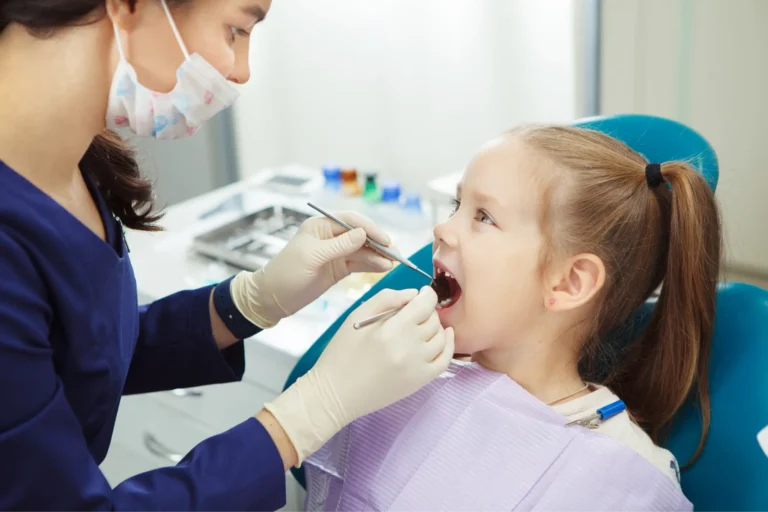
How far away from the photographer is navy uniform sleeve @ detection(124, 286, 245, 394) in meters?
1.22

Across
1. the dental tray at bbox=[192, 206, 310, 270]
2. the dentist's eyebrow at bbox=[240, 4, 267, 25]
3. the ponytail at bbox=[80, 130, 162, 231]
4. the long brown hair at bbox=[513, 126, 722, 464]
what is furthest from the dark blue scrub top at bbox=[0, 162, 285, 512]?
the dental tray at bbox=[192, 206, 310, 270]

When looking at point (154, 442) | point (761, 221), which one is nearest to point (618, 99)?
point (761, 221)

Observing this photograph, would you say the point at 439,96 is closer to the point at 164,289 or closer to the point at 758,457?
the point at 164,289

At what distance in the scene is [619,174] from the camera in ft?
3.50

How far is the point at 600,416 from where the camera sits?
104cm

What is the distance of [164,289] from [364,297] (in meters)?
0.62

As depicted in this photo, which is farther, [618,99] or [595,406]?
[618,99]

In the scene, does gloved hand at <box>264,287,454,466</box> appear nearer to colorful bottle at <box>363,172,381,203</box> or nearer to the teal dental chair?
the teal dental chair

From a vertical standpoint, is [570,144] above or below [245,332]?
above

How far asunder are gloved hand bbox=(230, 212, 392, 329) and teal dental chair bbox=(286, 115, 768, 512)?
0.37ft

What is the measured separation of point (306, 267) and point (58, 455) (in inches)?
19.8

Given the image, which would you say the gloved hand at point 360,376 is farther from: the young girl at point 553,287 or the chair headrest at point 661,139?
the chair headrest at point 661,139

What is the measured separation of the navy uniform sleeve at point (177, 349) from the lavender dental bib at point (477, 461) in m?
0.23

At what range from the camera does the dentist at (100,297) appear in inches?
31.5
